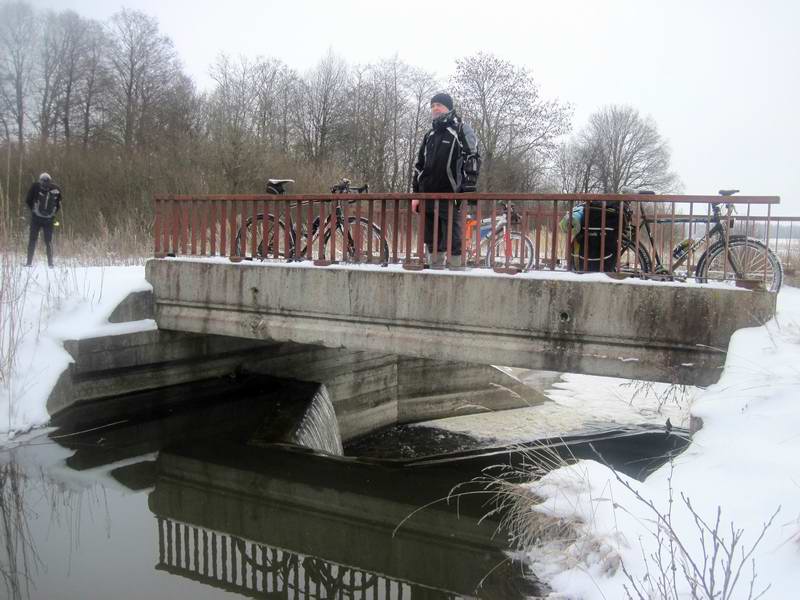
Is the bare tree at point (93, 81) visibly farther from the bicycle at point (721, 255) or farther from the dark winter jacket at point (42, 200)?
the bicycle at point (721, 255)

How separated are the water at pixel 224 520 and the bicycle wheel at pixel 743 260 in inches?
116

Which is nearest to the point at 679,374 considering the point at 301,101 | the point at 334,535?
the point at 334,535

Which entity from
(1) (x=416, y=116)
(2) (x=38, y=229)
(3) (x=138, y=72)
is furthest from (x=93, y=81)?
(2) (x=38, y=229)

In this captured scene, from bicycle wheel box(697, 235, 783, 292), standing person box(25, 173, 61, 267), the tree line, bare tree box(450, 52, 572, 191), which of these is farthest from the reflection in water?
bare tree box(450, 52, 572, 191)

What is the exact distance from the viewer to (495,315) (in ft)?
19.1

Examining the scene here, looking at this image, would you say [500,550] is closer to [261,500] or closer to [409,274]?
[261,500]

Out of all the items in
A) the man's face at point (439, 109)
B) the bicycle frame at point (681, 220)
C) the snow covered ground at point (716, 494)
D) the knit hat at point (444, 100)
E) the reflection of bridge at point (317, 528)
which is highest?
the knit hat at point (444, 100)

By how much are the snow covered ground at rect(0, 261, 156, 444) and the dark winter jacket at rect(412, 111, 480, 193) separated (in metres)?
3.58

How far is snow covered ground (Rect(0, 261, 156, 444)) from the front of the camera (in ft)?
22.3

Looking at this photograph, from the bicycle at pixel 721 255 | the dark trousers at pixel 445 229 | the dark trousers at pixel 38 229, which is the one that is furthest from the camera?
the dark trousers at pixel 38 229

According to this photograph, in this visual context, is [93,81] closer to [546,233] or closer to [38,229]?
[38,229]

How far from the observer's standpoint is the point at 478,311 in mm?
5906

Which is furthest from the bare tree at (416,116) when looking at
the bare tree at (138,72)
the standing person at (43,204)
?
the standing person at (43,204)

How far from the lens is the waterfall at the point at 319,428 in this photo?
7465 mm
